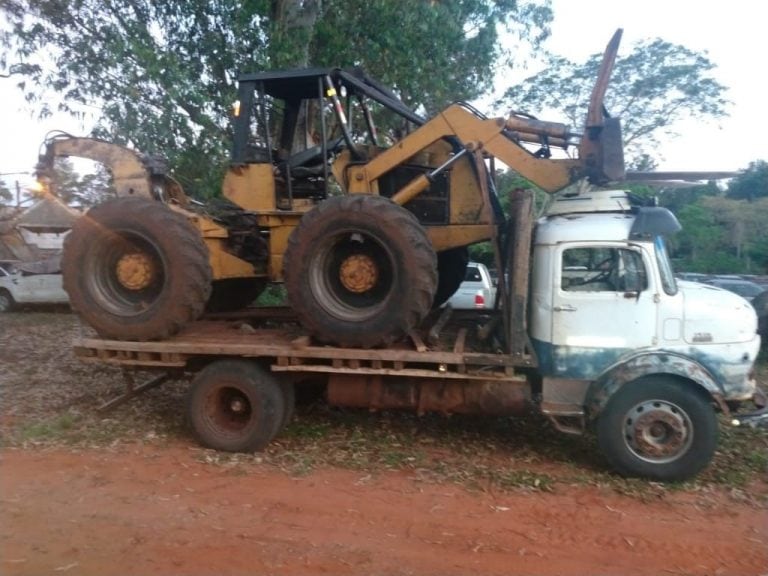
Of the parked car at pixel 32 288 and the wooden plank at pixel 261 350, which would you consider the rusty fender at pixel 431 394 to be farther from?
the parked car at pixel 32 288

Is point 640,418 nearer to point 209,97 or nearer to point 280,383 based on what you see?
point 280,383

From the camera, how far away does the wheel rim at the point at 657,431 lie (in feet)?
18.7

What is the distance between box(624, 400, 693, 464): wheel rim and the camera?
225 inches

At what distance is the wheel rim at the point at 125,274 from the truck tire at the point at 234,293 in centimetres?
154

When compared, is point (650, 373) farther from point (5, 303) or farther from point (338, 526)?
point (5, 303)

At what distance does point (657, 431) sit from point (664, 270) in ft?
4.63

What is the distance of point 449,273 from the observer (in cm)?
838

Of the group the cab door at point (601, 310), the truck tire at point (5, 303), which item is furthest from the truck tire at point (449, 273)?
the truck tire at point (5, 303)

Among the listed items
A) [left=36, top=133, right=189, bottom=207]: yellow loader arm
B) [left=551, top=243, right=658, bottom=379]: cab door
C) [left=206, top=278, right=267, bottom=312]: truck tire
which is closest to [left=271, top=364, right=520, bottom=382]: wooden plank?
[left=551, top=243, right=658, bottom=379]: cab door

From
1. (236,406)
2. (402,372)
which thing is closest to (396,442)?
(402,372)

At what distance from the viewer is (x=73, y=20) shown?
12.5 meters

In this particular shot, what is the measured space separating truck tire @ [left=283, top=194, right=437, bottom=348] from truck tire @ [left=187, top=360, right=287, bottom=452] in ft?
2.55

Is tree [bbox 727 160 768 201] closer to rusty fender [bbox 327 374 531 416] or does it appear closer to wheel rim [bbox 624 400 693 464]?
wheel rim [bbox 624 400 693 464]

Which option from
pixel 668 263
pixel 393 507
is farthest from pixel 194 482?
pixel 668 263
